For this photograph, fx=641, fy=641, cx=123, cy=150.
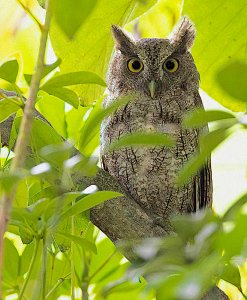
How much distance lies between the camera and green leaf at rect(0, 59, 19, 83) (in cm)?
51

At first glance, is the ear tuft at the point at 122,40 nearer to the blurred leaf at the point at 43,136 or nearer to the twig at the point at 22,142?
the blurred leaf at the point at 43,136

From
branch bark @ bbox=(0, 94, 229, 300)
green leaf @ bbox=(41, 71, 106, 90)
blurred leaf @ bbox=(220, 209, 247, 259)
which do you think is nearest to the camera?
blurred leaf @ bbox=(220, 209, 247, 259)

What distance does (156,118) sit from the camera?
209cm

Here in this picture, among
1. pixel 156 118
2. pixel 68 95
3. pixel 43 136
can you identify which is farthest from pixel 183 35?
pixel 68 95

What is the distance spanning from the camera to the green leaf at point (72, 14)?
31cm

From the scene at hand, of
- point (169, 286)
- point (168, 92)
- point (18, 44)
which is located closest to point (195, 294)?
point (169, 286)

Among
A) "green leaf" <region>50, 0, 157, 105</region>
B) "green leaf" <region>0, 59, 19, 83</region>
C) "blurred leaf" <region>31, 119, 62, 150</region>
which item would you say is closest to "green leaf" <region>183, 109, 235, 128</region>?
"green leaf" <region>0, 59, 19, 83</region>

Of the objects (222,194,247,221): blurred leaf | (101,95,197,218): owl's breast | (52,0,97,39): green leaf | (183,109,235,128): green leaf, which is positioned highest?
(101,95,197,218): owl's breast

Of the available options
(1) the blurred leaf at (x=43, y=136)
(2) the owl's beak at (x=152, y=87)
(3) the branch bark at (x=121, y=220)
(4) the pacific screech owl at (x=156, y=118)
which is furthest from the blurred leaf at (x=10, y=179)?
(2) the owl's beak at (x=152, y=87)

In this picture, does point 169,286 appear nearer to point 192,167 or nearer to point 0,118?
point 192,167

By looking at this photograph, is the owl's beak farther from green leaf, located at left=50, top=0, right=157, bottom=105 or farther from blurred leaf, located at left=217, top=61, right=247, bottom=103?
blurred leaf, located at left=217, top=61, right=247, bottom=103

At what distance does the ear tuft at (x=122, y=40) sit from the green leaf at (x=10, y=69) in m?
1.64

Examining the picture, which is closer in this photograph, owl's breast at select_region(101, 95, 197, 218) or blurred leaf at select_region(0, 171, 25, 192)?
blurred leaf at select_region(0, 171, 25, 192)

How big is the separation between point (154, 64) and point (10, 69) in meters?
1.66
